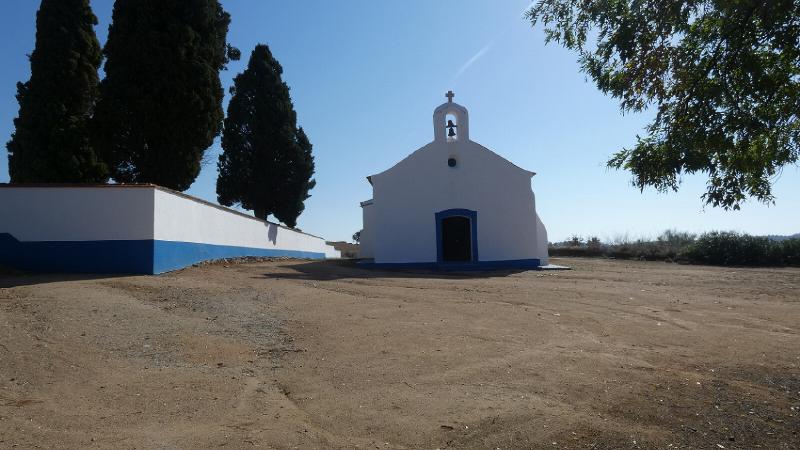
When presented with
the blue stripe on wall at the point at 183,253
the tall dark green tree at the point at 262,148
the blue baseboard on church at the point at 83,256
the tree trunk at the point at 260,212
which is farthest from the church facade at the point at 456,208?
the blue baseboard on church at the point at 83,256

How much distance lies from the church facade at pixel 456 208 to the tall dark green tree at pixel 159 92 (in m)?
7.46

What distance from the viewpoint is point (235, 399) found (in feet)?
14.3

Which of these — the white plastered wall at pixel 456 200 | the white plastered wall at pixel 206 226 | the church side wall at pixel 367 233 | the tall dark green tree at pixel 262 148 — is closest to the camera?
the white plastered wall at pixel 206 226

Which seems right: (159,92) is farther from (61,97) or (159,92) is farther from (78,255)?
(78,255)

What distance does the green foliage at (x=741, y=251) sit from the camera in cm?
2434

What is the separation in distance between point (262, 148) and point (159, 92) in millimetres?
10341

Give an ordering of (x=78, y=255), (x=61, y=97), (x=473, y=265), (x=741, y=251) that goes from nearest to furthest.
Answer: (x=78, y=255), (x=61, y=97), (x=473, y=265), (x=741, y=251)

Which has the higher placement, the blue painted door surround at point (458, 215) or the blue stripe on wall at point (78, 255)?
the blue painted door surround at point (458, 215)

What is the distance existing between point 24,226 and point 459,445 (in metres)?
11.0

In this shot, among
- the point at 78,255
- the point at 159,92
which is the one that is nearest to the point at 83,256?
the point at 78,255

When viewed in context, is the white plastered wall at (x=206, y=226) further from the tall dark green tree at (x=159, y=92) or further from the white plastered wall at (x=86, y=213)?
the tall dark green tree at (x=159, y=92)

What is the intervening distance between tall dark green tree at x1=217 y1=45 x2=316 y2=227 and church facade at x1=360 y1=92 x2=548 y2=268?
8.48 m

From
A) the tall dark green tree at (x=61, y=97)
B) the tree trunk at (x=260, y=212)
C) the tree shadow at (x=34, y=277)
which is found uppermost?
the tall dark green tree at (x=61, y=97)

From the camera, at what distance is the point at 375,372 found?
5.20 meters
